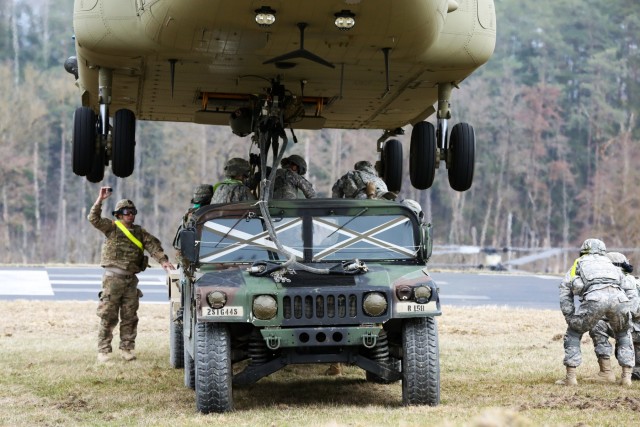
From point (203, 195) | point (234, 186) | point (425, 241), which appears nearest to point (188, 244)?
point (234, 186)

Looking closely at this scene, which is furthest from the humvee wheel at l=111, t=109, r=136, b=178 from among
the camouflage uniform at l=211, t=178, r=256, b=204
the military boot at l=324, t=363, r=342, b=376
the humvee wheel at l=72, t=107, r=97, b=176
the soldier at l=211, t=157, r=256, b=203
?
the military boot at l=324, t=363, r=342, b=376

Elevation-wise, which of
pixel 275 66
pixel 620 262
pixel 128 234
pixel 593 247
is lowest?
pixel 620 262

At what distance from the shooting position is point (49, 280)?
26516mm

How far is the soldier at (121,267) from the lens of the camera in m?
12.3

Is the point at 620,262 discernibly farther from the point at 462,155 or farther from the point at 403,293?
the point at 403,293

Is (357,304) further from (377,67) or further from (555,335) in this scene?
(555,335)

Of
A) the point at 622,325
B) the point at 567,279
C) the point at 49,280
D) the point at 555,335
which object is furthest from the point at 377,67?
the point at 49,280

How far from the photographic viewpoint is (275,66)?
10523 millimetres

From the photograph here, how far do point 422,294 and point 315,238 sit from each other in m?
1.36

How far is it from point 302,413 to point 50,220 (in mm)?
49620

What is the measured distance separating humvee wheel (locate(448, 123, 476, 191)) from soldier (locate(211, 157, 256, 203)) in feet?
7.89

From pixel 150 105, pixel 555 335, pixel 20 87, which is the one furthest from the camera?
pixel 20 87

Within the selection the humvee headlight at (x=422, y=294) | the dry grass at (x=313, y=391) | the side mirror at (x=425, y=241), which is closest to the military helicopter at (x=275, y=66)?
the side mirror at (x=425, y=241)

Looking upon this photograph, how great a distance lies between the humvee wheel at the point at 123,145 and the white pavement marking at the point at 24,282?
39.4 feet
